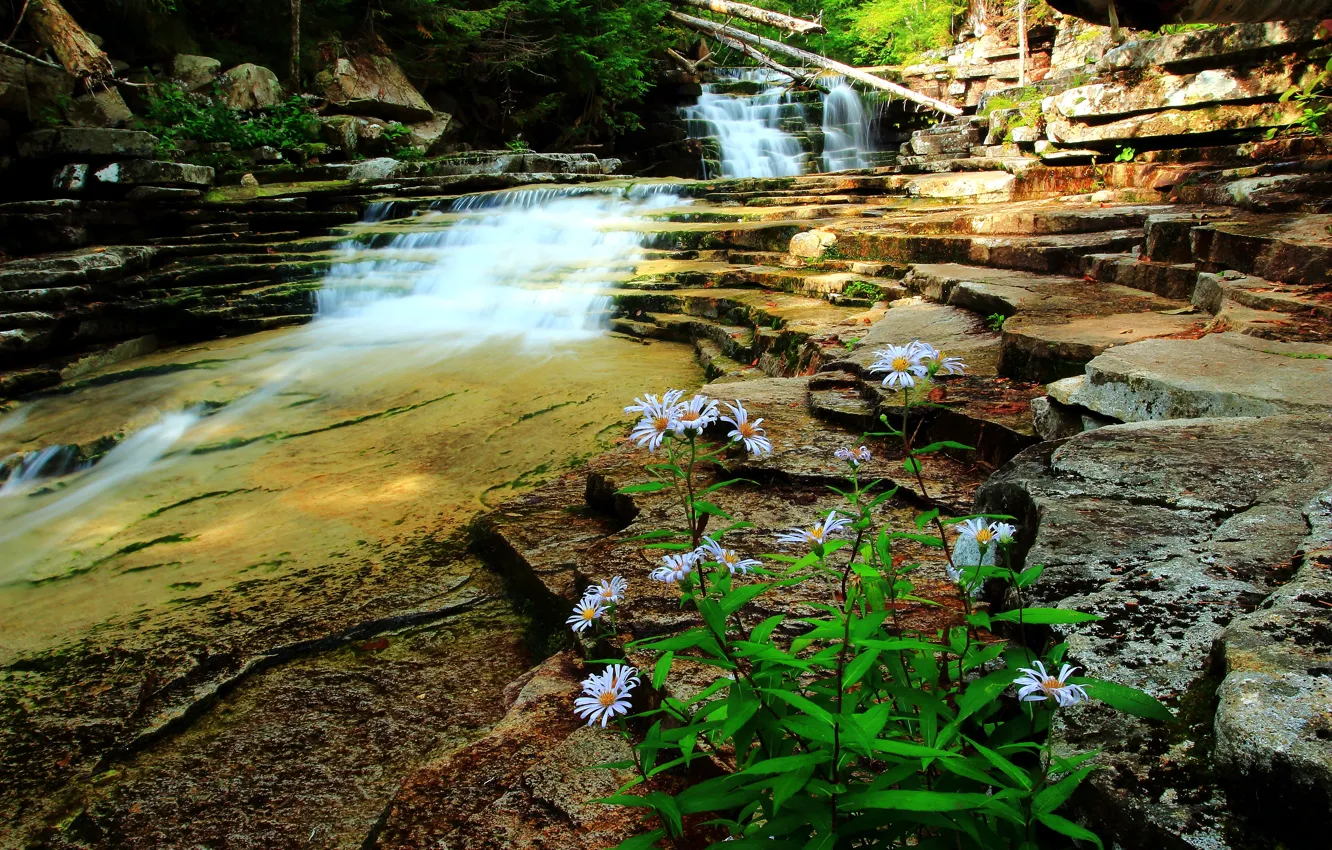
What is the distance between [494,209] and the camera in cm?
1092

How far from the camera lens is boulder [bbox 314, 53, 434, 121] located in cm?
1532

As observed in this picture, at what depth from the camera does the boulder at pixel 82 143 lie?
10.0 m

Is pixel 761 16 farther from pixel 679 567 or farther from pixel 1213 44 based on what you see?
pixel 679 567

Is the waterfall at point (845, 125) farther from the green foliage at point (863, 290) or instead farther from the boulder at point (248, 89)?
the green foliage at point (863, 290)

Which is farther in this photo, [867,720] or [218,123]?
[218,123]

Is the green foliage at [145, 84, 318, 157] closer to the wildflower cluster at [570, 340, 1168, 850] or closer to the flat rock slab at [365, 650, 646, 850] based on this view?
the flat rock slab at [365, 650, 646, 850]

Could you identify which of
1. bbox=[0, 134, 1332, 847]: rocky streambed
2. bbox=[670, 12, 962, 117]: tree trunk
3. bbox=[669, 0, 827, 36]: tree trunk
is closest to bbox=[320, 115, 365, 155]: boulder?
bbox=[0, 134, 1332, 847]: rocky streambed

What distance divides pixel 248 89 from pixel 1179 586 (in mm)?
16239

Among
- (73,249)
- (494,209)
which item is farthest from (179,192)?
(494,209)

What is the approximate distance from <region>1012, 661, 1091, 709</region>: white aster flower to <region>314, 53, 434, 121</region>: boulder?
16865 millimetres

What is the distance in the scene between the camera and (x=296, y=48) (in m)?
14.8

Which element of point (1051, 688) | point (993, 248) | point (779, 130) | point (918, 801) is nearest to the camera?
point (918, 801)

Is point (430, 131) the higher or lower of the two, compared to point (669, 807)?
higher

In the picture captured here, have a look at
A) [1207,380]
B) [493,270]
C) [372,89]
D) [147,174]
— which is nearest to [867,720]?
[1207,380]
